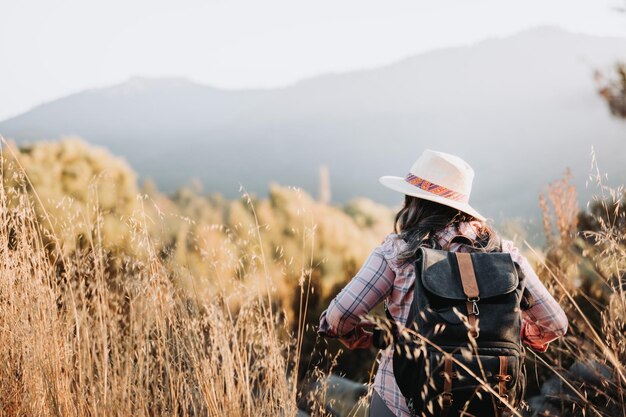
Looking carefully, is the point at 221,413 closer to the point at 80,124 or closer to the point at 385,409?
the point at 385,409

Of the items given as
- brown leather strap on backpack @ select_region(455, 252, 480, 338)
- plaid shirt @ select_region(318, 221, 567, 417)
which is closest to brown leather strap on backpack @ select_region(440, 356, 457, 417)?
brown leather strap on backpack @ select_region(455, 252, 480, 338)

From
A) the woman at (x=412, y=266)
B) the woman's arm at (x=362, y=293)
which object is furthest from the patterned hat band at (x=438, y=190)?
the woman's arm at (x=362, y=293)

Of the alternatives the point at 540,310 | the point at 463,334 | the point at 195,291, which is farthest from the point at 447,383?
the point at 195,291

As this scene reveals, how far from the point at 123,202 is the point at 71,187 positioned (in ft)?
1.51

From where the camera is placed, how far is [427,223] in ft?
6.42

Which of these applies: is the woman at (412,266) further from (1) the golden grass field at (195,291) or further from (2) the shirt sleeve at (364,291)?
(1) the golden grass field at (195,291)

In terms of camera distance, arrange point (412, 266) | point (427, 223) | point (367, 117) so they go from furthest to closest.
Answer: point (367, 117) < point (427, 223) < point (412, 266)

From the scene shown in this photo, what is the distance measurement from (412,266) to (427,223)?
0.19 meters

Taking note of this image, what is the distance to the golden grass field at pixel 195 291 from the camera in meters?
2.13

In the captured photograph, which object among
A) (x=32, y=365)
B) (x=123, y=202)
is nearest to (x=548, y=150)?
(x=123, y=202)

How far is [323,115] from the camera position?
171ft

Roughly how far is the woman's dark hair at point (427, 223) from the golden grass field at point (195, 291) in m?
0.33

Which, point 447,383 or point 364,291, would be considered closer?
point 447,383

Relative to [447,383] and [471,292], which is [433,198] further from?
[447,383]
